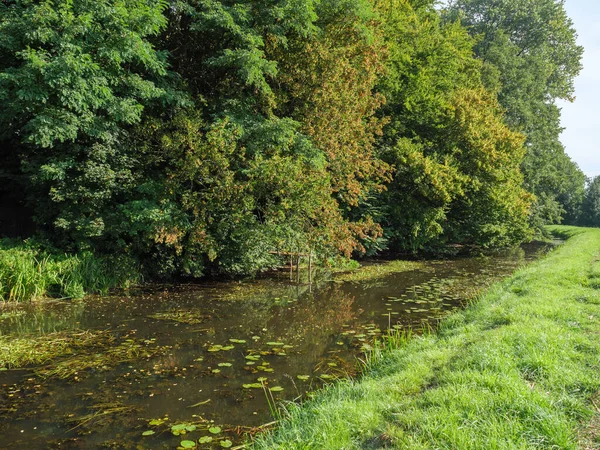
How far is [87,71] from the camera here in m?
10.5

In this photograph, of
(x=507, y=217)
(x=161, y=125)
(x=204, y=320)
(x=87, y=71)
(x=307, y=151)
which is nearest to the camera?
(x=204, y=320)

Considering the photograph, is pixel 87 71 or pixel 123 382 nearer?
pixel 123 382

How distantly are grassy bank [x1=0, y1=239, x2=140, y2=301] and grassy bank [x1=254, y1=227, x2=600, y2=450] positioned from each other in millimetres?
9202

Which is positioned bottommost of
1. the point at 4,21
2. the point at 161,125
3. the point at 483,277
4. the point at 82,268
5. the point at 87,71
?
the point at 483,277

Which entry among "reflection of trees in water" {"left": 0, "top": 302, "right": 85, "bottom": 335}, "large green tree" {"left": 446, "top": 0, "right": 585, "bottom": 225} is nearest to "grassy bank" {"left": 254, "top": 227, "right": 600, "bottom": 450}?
"reflection of trees in water" {"left": 0, "top": 302, "right": 85, "bottom": 335}

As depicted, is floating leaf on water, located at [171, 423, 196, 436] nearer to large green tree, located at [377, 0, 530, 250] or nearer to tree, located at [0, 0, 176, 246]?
tree, located at [0, 0, 176, 246]

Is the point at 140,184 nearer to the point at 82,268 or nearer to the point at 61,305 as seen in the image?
the point at 82,268

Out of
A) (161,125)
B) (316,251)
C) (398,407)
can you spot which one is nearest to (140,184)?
(161,125)

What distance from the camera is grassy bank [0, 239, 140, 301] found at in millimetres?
10602

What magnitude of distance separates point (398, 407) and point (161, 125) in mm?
11382

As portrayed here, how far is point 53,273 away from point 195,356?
6.54 metres

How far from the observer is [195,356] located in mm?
A: 7340

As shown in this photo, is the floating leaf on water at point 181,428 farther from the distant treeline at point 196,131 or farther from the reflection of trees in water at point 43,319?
the distant treeline at point 196,131

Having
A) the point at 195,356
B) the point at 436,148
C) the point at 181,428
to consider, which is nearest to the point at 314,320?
the point at 195,356
